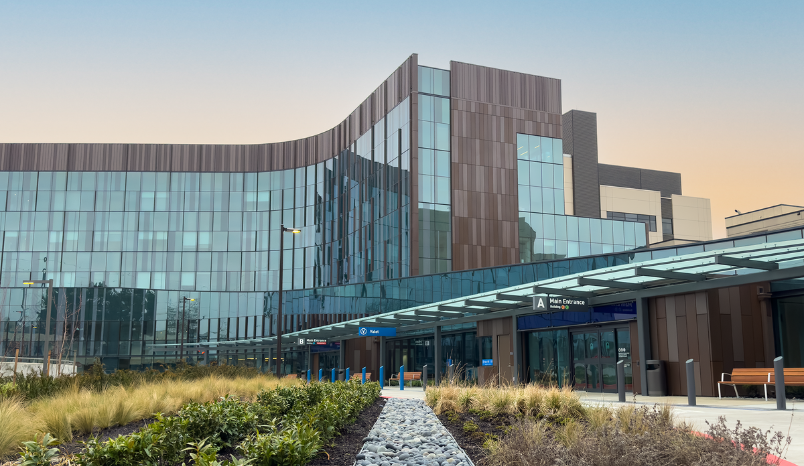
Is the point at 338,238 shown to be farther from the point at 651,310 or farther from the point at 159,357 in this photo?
the point at 651,310

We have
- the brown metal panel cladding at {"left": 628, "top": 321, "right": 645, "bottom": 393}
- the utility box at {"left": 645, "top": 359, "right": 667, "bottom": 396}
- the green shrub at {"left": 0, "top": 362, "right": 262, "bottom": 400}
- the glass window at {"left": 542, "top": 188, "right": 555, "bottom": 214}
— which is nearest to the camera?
the green shrub at {"left": 0, "top": 362, "right": 262, "bottom": 400}

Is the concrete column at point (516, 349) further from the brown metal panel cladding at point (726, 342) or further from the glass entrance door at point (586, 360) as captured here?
the brown metal panel cladding at point (726, 342)

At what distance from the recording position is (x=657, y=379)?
21.4m

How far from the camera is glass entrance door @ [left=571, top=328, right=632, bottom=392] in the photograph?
23.9 m

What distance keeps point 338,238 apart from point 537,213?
59.4ft

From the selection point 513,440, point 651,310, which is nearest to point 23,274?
point 651,310

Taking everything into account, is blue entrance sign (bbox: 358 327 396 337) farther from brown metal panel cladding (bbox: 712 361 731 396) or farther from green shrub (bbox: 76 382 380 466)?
green shrub (bbox: 76 382 380 466)

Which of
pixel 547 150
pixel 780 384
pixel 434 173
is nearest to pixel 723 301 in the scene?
pixel 780 384

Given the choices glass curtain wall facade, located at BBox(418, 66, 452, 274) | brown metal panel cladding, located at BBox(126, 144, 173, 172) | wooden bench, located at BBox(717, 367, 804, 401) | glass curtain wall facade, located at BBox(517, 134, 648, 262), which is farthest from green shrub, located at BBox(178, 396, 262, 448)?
brown metal panel cladding, located at BBox(126, 144, 173, 172)

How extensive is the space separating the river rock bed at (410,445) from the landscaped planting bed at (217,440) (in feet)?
1.87

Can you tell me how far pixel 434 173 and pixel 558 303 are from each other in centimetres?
2953

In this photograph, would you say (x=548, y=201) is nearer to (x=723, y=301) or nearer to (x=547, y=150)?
(x=547, y=150)

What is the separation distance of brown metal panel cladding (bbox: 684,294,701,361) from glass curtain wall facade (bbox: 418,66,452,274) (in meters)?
28.8

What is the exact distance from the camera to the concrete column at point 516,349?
27031mm
